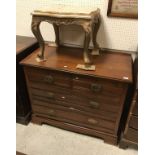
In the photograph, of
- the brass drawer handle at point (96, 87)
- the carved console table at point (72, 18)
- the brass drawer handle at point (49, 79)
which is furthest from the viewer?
the brass drawer handle at point (49, 79)

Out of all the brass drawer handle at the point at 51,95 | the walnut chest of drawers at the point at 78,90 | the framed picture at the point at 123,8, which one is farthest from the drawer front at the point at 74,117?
the framed picture at the point at 123,8

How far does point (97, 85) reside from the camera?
52.4 inches

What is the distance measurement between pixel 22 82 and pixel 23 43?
0.39 m

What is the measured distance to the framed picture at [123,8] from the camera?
1375 mm

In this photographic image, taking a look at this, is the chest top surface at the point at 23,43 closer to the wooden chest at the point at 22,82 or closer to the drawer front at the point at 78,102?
the wooden chest at the point at 22,82

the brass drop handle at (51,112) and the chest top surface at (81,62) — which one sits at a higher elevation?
the chest top surface at (81,62)

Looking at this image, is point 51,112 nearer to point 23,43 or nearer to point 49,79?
point 49,79

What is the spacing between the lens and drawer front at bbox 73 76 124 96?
4.25 ft

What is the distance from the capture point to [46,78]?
4.80 feet

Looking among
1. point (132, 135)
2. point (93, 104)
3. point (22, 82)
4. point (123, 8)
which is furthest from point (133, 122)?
point (22, 82)

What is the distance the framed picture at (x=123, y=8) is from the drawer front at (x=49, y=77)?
66cm

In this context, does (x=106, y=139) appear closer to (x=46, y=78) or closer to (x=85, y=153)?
(x=85, y=153)
